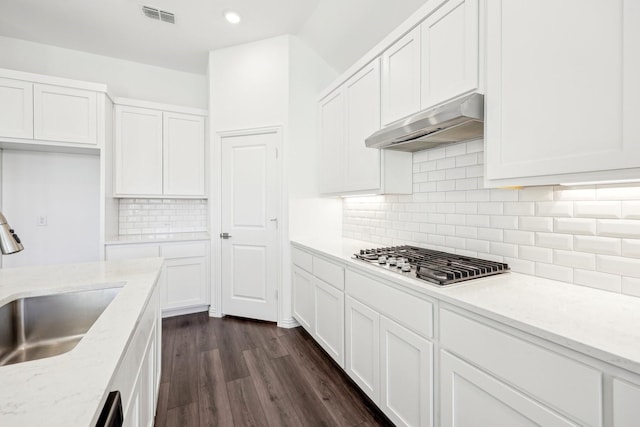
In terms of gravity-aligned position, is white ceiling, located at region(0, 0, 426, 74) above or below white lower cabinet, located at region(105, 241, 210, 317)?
above

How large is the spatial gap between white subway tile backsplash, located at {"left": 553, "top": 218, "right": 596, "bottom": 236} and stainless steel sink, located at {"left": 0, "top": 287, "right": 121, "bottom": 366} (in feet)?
7.12

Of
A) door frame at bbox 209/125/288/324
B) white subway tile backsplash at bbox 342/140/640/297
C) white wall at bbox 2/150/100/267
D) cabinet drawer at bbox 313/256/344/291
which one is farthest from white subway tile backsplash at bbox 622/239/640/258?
white wall at bbox 2/150/100/267

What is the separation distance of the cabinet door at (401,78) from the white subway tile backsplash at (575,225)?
0.97 m

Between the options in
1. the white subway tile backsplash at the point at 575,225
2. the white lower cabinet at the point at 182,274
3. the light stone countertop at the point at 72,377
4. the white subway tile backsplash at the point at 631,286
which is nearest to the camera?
the light stone countertop at the point at 72,377

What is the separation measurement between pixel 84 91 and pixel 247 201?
1.97 metres

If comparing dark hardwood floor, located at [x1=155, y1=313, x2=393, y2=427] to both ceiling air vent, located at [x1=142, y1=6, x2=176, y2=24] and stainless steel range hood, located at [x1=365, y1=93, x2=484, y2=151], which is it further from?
ceiling air vent, located at [x1=142, y1=6, x2=176, y2=24]

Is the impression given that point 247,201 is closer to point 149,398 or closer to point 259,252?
point 259,252

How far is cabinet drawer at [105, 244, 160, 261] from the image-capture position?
3.04m

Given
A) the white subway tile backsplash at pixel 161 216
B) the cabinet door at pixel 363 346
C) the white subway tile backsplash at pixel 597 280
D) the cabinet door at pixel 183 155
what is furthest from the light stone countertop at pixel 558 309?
the white subway tile backsplash at pixel 161 216

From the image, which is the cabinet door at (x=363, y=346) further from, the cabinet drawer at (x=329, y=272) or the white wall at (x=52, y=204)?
the white wall at (x=52, y=204)

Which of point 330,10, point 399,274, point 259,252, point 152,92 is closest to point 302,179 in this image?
point 259,252

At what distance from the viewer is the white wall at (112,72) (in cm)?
313

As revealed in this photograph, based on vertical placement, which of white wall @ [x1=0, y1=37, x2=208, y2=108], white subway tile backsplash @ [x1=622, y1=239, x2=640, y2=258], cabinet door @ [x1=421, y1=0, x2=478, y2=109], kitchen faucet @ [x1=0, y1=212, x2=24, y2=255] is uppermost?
white wall @ [x1=0, y1=37, x2=208, y2=108]

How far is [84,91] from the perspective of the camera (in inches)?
116
